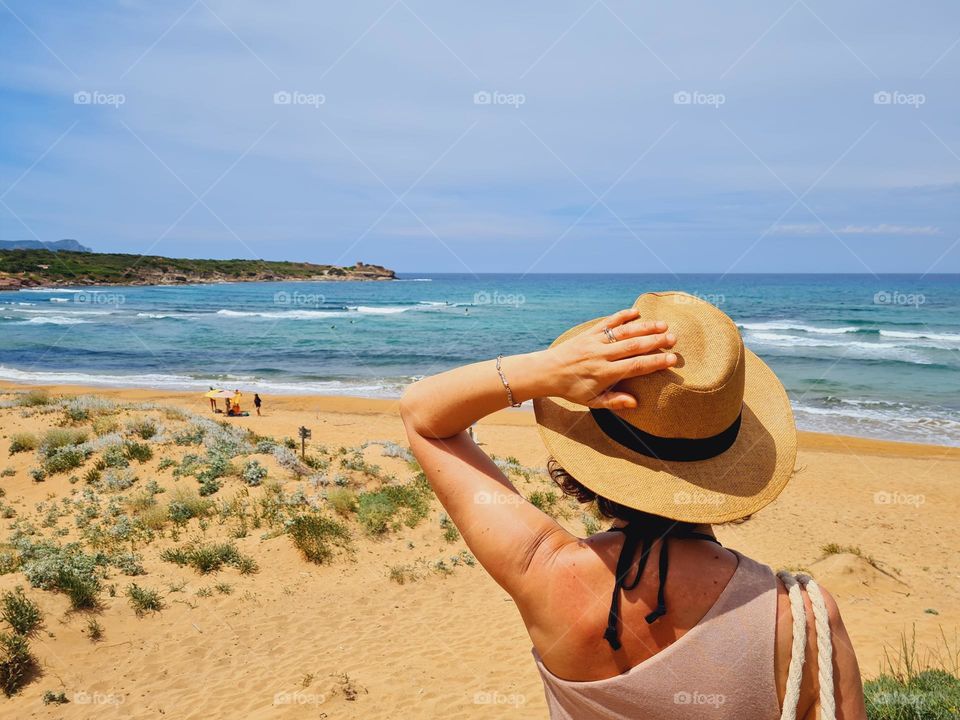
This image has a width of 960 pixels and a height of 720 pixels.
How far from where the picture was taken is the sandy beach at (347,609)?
19.3 feet

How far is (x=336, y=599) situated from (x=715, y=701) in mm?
7162

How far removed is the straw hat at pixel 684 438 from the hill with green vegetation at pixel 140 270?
346 ft

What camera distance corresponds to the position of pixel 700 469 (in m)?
1.35

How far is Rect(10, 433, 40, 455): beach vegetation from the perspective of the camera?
11.5m

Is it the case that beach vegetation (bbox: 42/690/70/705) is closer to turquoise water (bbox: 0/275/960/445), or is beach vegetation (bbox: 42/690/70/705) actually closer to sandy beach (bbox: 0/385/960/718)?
sandy beach (bbox: 0/385/960/718)

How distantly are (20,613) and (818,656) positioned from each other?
7347 millimetres

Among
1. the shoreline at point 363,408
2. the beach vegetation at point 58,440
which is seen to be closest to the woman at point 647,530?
the beach vegetation at point 58,440

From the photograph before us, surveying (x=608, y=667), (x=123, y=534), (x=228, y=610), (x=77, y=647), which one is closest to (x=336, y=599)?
(x=228, y=610)

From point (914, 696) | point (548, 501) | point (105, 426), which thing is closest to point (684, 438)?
point (914, 696)

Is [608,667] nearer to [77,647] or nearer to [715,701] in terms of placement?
[715,701]

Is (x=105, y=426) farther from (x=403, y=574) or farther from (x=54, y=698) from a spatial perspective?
(x=54, y=698)

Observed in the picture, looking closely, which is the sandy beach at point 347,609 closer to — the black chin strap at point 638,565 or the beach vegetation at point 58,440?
the beach vegetation at point 58,440

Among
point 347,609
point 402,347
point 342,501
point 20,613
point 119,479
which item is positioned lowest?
point 347,609

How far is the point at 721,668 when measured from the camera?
123 centimetres
